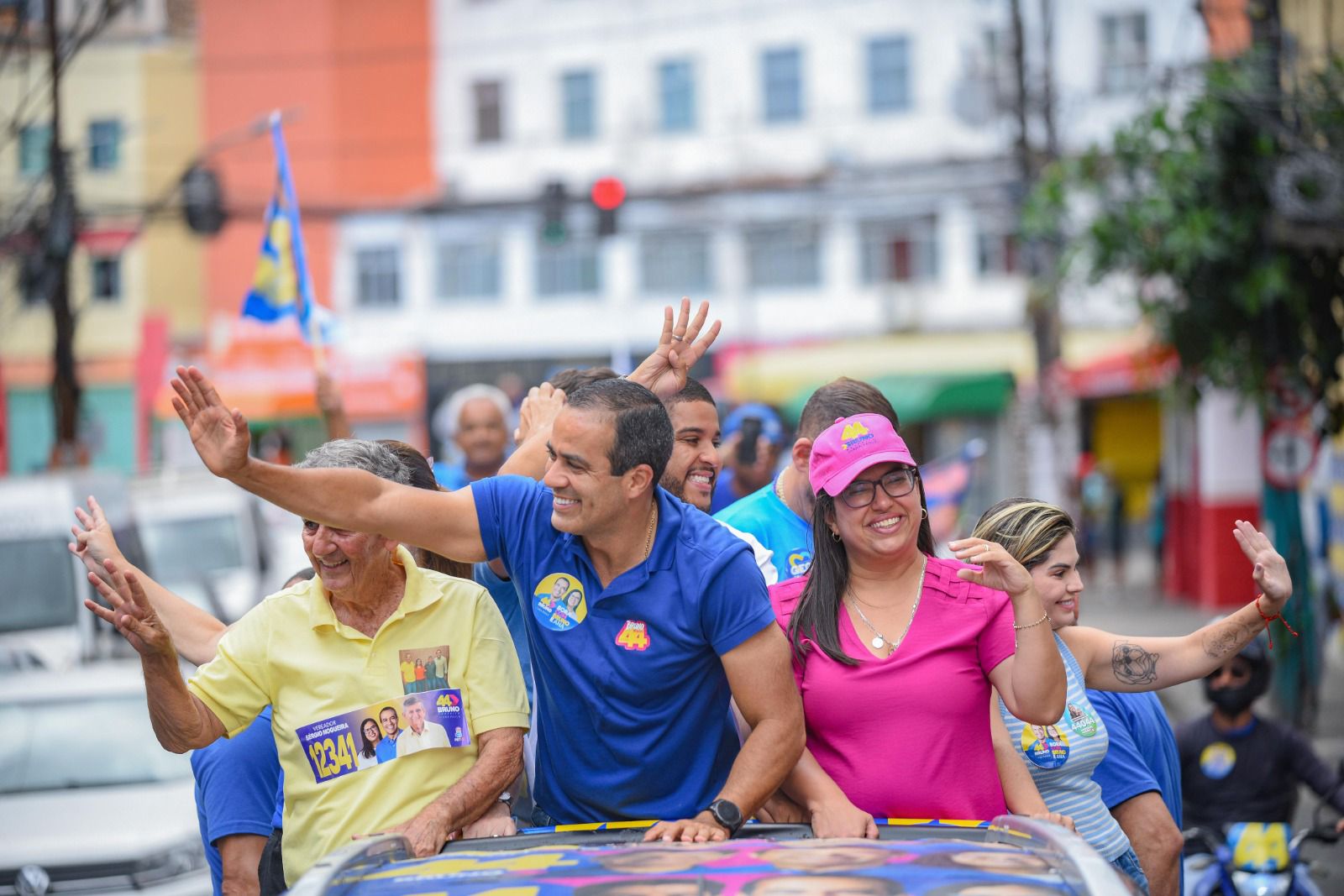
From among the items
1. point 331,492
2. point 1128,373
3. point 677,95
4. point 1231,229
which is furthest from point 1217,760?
point 677,95

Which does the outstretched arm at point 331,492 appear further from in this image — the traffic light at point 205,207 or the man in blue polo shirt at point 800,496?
the traffic light at point 205,207

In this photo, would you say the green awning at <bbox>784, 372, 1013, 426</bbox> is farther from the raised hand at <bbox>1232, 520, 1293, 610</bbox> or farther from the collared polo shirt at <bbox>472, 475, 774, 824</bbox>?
the collared polo shirt at <bbox>472, 475, 774, 824</bbox>

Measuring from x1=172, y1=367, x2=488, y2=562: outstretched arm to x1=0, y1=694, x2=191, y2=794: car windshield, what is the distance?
510 centimetres

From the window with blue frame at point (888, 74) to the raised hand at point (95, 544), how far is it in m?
35.3

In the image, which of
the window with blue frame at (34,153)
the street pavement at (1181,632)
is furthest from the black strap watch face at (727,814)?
the window with blue frame at (34,153)

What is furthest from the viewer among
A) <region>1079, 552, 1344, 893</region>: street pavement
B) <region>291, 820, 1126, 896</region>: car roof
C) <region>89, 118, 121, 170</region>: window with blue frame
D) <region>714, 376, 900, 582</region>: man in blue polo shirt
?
<region>89, 118, 121, 170</region>: window with blue frame

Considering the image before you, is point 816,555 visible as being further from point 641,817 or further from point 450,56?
point 450,56

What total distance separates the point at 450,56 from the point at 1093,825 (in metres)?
39.5

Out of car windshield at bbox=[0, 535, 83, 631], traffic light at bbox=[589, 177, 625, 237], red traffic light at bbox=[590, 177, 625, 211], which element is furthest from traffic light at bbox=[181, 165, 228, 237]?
car windshield at bbox=[0, 535, 83, 631]

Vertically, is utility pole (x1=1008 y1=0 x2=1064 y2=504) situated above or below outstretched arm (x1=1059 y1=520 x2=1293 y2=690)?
above

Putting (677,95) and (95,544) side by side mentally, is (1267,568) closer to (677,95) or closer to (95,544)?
(95,544)

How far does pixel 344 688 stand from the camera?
159 inches

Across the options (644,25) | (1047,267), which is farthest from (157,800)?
(644,25)

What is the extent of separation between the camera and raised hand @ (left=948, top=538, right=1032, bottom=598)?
12.2 feet
